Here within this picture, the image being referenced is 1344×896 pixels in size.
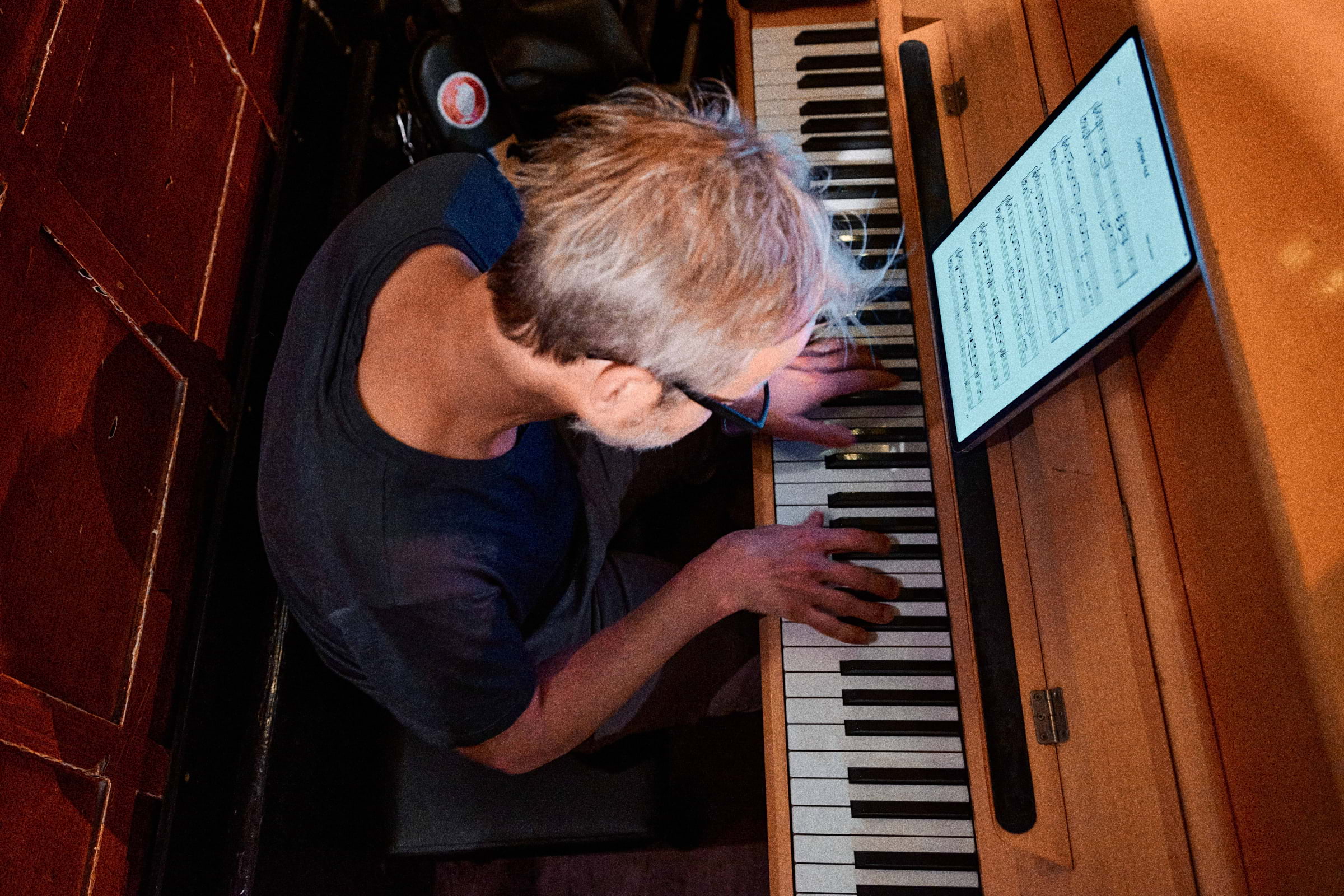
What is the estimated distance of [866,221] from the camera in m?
1.48

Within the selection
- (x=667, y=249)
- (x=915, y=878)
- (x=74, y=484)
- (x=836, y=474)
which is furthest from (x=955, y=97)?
(x=74, y=484)

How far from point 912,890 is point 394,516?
94cm

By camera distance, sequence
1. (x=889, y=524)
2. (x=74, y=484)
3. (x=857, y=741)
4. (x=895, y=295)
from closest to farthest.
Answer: (x=74, y=484), (x=857, y=741), (x=889, y=524), (x=895, y=295)

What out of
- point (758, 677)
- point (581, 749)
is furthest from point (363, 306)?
point (758, 677)

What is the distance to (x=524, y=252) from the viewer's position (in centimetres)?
94

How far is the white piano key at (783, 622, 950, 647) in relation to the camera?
48.9 inches

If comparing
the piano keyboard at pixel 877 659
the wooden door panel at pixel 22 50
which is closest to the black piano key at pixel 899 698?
the piano keyboard at pixel 877 659

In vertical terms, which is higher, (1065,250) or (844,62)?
(844,62)

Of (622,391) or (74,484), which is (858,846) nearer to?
(622,391)

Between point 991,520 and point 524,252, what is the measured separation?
817 mm

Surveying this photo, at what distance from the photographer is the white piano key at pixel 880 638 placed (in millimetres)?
1242

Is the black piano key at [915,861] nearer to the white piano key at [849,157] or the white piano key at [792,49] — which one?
the white piano key at [849,157]

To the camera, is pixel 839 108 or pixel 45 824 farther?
pixel 839 108

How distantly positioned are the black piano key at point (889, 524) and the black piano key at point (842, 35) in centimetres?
101
